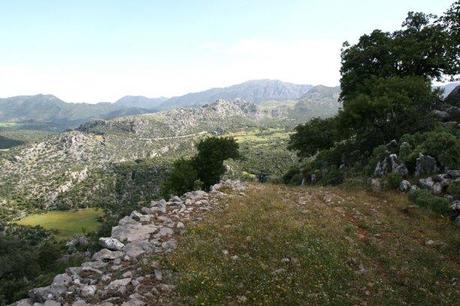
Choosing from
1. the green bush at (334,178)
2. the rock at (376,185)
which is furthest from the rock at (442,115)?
the rock at (376,185)

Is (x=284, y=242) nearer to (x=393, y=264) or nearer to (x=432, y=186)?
(x=393, y=264)

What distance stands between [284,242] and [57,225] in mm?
191353

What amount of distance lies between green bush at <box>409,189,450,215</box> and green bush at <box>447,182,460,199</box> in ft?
3.64

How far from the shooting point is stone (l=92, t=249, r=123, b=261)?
1548 centimetres

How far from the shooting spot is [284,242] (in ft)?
57.5

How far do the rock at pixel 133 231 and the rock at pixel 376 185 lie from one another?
712 inches

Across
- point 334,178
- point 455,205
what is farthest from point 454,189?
point 334,178

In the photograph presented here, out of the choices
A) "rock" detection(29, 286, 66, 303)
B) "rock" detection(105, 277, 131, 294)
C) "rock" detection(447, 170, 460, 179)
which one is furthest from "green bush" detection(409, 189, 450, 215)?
"rock" detection(29, 286, 66, 303)

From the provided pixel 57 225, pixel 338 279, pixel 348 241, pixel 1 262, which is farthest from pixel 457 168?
pixel 57 225

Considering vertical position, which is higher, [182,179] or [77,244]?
[182,179]

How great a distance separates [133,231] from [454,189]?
773 inches

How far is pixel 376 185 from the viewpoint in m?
29.8

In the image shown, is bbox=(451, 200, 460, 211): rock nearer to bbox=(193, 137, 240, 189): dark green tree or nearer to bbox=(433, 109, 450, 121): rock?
bbox=(433, 109, 450, 121): rock

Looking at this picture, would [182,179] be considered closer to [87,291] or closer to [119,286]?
[119,286]
